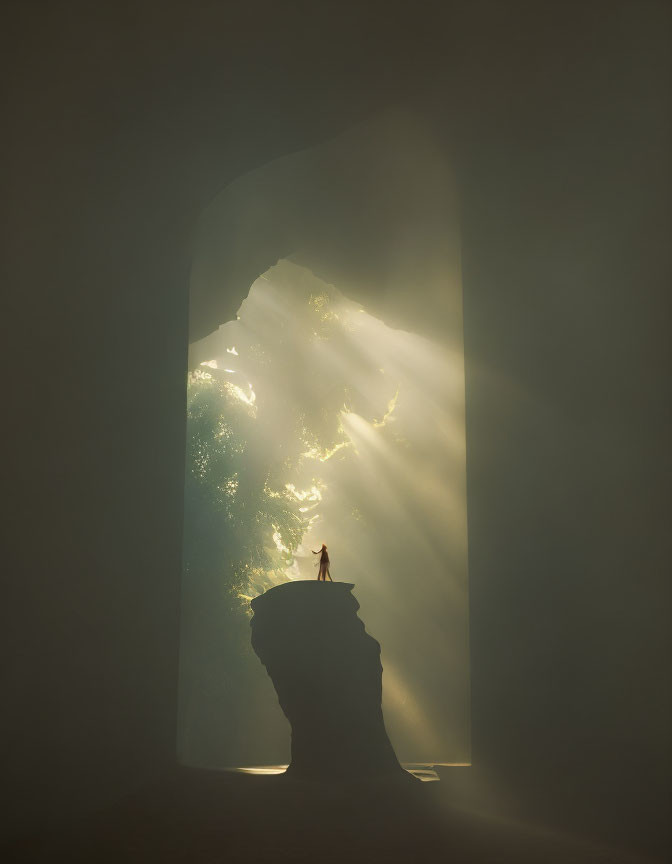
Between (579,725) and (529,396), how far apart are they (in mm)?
2287

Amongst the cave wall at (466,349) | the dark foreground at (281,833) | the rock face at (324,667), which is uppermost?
the cave wall at (466,349)

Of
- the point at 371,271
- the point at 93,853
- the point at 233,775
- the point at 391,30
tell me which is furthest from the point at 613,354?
the point at 371,271

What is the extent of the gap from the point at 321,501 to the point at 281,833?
11.6 meters

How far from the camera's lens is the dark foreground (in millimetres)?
4477

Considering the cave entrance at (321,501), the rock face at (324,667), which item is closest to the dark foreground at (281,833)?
the rock face at (324,667)

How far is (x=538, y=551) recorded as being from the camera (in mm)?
5758

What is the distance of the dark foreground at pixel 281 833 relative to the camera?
14.7ft

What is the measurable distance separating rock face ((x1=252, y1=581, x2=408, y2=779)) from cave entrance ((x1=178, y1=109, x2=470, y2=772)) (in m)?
3.83

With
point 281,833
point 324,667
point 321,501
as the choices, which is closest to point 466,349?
point 324,667

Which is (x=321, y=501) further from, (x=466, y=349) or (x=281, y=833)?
(x=281, y=833)

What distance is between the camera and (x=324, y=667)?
323 inches

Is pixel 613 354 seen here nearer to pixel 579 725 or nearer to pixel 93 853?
pixel 579 725

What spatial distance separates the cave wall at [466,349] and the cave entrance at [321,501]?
4.43 meters

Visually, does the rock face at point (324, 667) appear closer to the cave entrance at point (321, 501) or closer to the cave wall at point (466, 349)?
the cave wall at point (466, 349)
